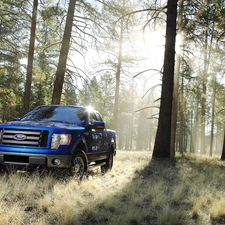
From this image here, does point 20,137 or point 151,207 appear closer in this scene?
point 151,207

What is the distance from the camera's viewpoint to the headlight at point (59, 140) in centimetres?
644

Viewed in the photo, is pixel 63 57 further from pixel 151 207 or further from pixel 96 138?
pixel 151 207

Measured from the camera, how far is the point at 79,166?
23.2 feet

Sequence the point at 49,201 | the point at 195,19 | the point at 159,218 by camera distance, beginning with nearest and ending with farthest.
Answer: the point at 159,218 → the point at 49,201 → the point at 195,19

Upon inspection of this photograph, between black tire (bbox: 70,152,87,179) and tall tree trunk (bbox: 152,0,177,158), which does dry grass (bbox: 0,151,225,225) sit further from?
tall tree trunk (bbox: 152,0,177,158)

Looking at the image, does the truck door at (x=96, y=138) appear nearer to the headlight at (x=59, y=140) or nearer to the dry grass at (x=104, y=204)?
the headlight at (x=59, y=140)

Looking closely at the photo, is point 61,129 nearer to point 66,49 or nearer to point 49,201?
point 49,201

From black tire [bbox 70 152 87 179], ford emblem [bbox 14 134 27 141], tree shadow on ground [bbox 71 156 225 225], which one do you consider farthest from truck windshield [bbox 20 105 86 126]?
tree shadow on ground [bbox 71 156 225 225]

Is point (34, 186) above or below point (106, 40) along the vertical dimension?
below

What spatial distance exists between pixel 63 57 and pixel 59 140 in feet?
27.3

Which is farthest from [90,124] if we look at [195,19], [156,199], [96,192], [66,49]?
[195,19]

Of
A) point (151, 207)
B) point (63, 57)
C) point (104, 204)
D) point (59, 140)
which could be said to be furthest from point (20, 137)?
point (63, 57)

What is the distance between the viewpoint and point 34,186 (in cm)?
541

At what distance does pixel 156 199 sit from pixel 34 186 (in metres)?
2.32
